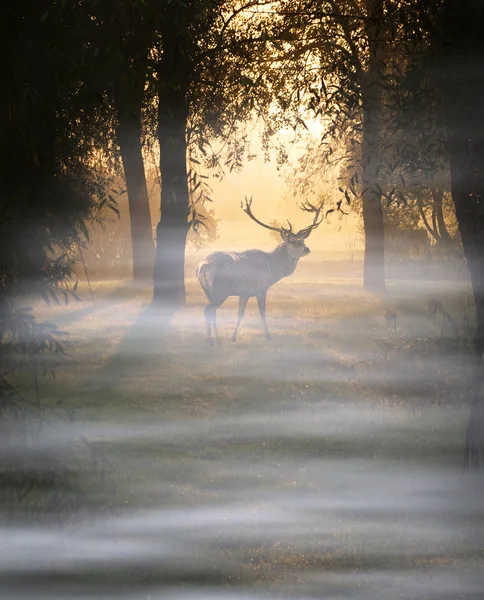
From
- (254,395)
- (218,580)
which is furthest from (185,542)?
(254,395)

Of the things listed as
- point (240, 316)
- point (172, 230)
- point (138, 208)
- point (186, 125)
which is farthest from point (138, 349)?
point (138, 208)

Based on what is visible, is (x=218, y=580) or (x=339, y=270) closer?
(x=218, y=580)

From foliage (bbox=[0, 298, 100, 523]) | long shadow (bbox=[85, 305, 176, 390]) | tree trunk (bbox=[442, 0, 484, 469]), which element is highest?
tree trunk (bbox=[442, 0, 484, 469])

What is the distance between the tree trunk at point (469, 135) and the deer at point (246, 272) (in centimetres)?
614

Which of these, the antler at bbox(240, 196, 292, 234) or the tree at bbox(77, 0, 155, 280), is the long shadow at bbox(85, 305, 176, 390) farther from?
the tree at bbox(77, 0, 155, 280)

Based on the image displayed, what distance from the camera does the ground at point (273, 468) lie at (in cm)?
376

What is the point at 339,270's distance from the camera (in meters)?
23.3

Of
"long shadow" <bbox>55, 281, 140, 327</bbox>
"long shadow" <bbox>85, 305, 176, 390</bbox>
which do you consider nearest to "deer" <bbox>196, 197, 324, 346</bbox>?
"long shadow" <bbox>85, 305, 176, 390</bbox>

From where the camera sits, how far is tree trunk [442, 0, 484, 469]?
5.00m

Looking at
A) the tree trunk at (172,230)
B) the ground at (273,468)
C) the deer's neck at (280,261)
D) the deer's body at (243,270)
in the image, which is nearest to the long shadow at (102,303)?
the tree trunk at (172,230)

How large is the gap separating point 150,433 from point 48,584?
3.16 metres

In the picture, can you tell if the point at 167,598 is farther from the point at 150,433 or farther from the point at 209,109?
the point at 209,109

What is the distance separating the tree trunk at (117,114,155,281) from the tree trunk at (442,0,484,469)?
1122 cm

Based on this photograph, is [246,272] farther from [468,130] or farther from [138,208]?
[468,130]
